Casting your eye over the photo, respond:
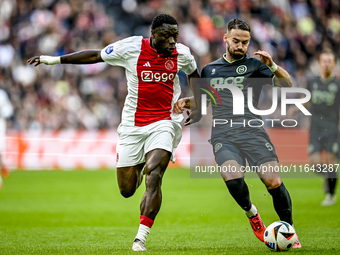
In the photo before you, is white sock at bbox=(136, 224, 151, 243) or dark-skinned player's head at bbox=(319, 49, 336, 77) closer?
white sock at bbox=(136, 224, 151, 243)

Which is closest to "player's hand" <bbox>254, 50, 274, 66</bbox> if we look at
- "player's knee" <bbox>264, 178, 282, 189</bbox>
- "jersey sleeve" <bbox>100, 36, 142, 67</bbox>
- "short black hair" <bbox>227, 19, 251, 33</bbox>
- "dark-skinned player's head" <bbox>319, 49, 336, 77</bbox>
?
"short black hair" <bbox>227, 19, 251, 33</bbox>

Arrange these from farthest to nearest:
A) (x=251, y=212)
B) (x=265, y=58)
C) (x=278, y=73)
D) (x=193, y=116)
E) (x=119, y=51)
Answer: (x=193, y=116)
(x=119, y=51)
(x=251, y=212)
(x=278, y=73)
(x=265, y=58)

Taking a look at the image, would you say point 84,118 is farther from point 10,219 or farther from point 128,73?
point 128,73

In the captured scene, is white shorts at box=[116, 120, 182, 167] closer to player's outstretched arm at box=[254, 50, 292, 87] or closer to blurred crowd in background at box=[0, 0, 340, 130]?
player's outstretched arm at box=[254, 50, 292, 87]

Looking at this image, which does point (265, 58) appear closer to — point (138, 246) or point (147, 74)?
point (147, 74)

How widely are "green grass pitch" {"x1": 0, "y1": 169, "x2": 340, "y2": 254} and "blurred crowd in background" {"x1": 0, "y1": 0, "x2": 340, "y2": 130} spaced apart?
554cm

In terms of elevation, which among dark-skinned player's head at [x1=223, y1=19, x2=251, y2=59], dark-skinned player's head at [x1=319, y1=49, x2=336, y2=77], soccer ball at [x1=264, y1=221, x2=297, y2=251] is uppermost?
dark-skinned player's head at [x1=223, y1=19, x2=251, y2=59]

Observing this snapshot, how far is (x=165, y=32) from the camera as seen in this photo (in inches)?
252

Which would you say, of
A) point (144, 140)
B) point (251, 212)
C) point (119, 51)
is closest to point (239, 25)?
point (119, 51)

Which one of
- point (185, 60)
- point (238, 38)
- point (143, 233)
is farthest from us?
point (185, 60)

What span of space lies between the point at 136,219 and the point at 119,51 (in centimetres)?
371

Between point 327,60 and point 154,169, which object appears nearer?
point 154,169

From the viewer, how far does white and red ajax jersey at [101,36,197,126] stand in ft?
21.9

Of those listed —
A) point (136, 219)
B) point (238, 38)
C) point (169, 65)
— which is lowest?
point (136, 219)
